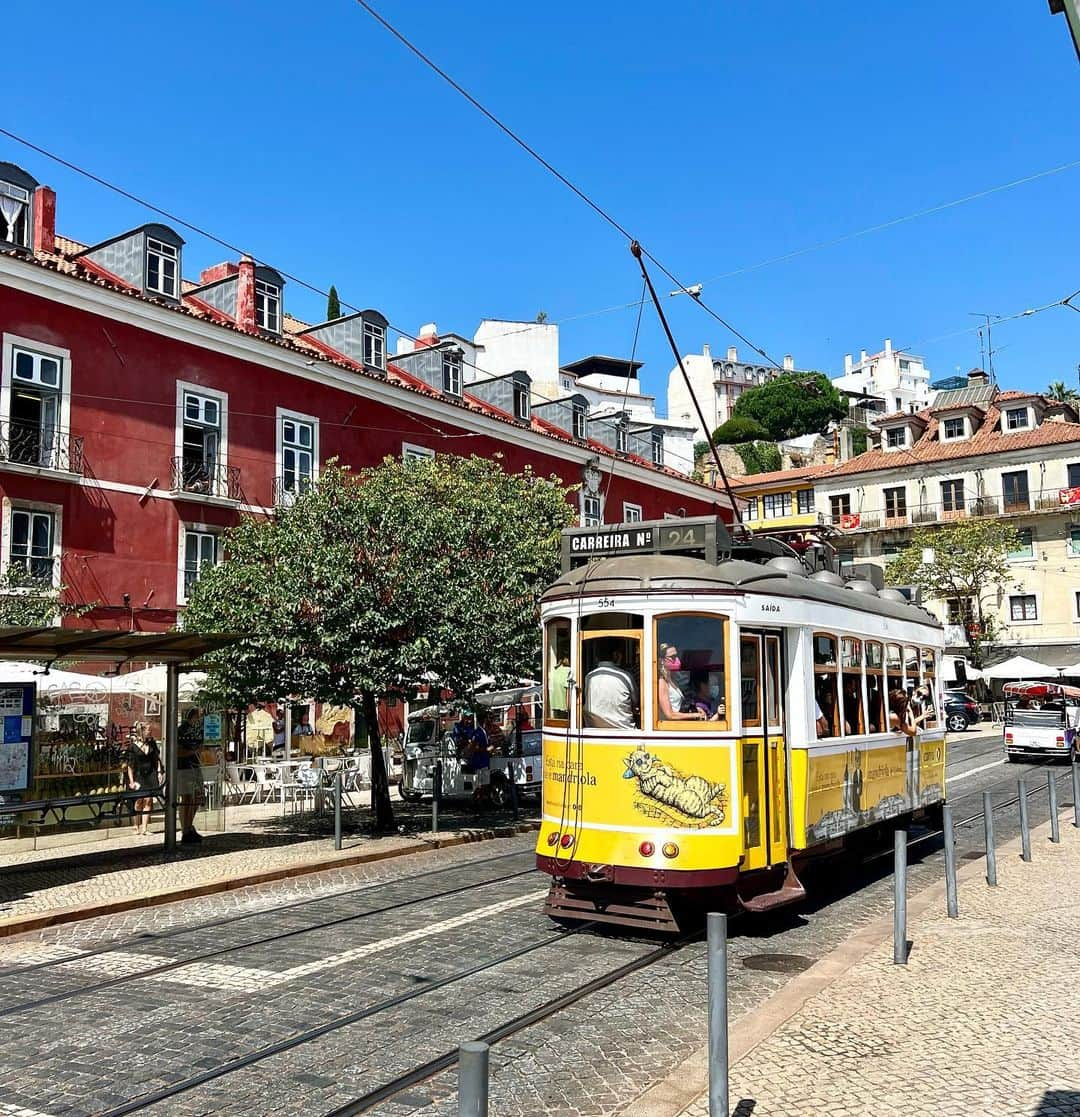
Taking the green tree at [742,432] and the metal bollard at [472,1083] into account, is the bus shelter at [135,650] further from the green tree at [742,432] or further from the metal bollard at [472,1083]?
the green tree at [742,432]

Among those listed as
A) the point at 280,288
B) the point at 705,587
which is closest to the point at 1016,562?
the point at 280,288

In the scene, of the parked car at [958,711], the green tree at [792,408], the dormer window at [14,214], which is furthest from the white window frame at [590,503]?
the green tree at [792,408]

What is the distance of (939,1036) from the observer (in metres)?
6.40

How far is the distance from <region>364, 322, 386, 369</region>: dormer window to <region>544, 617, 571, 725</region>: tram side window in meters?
22.6

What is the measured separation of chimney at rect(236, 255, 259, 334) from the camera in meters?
27.6

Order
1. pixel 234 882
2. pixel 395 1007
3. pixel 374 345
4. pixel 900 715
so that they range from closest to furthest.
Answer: pixel 395 1007 → pixel 900 715 → pixel 234 882 → pixel 374 345

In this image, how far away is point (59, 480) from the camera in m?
22.1

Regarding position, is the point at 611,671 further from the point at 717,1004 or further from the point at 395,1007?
the point at 717,1004

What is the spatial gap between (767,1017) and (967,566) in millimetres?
43907

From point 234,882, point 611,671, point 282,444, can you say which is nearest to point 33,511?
point 282,444

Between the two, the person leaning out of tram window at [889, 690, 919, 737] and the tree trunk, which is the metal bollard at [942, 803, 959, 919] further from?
the tree trunk

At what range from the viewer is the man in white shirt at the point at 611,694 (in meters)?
9.18

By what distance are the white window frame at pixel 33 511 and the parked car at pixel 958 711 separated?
31342mm

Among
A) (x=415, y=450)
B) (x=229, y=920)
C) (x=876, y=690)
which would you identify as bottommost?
(x=229, y=920)
